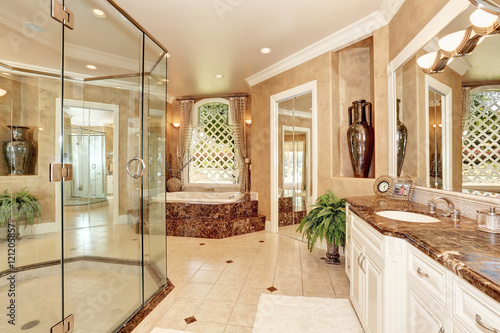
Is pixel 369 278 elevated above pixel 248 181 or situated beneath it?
situated beneath

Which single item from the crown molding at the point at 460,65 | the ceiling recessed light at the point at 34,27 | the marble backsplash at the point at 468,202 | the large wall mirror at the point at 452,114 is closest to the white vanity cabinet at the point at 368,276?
the marble backsplash at the point at 468,202

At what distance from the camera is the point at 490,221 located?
1.11 metres

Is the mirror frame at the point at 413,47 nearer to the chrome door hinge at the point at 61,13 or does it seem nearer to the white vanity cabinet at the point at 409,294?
the white vanity cabinet at the point at 409,294

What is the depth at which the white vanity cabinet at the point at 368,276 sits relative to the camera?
48.9 inches

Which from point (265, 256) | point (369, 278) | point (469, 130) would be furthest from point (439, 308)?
point (265, 256)

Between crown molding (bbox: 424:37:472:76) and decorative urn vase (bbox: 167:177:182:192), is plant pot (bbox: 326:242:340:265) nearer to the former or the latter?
crown molding (bbox: 424:37:472:76)

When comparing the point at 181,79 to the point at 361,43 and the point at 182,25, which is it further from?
the point at 361,43

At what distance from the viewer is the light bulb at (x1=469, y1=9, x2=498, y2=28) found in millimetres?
1271

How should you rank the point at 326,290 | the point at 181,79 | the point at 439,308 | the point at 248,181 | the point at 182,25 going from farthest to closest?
the point at 248,181 → the point at 181,79 → the point at 182,25 → the point at 326,290 → the point at 439,308

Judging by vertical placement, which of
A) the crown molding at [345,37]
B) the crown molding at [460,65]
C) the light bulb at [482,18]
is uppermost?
the crown molding at [345,37]

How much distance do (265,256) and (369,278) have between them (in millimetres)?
1754

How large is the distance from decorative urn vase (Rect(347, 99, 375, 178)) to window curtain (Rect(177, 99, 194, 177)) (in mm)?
3898

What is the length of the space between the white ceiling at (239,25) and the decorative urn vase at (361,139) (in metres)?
1.01

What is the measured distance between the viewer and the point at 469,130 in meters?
1.42
